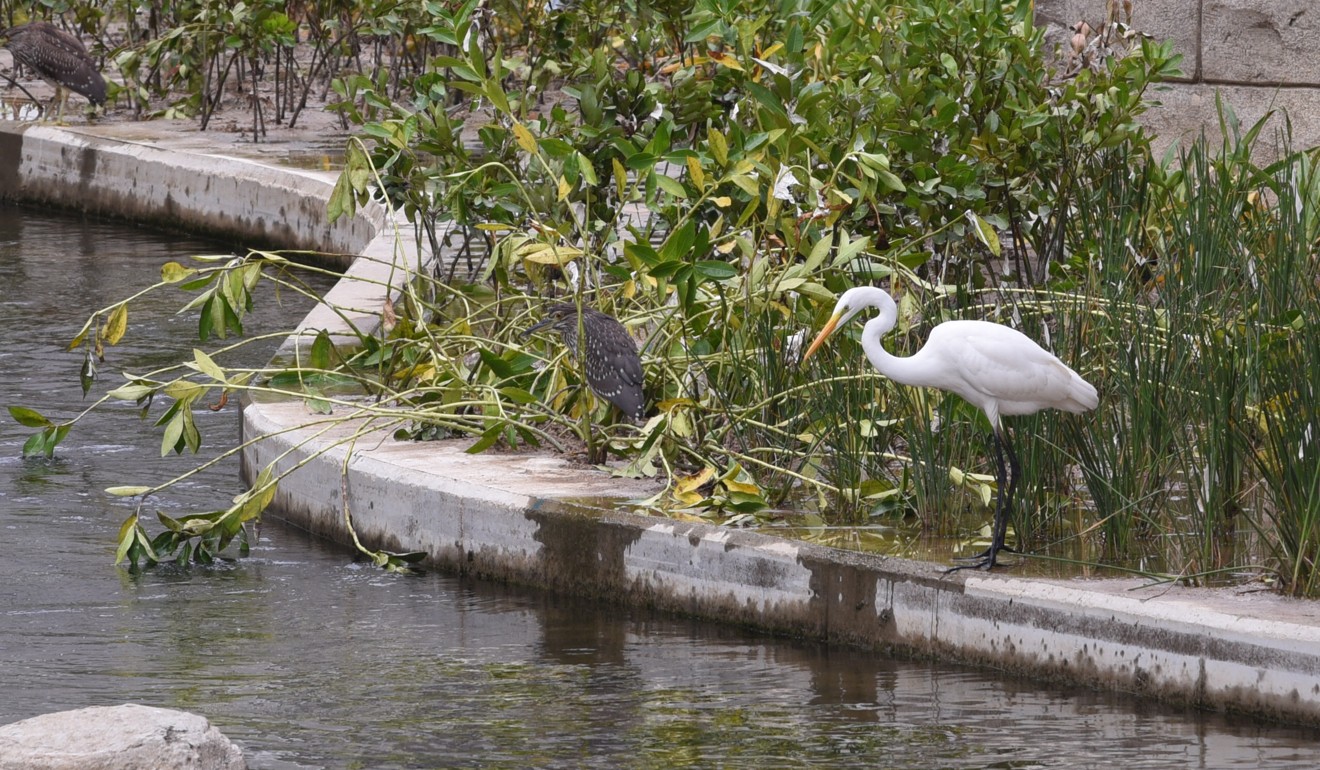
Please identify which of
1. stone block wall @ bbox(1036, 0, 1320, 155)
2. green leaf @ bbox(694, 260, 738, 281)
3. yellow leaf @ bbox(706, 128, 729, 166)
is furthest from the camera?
stone block wall @ bbox(1036, 0, 1320, 155)

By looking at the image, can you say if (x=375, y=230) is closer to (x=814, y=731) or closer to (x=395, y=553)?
(x=395, y=553)

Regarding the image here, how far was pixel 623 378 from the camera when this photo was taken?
6562mm

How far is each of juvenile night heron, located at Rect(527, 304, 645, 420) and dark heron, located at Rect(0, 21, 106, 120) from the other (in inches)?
374

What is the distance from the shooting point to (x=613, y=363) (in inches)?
260

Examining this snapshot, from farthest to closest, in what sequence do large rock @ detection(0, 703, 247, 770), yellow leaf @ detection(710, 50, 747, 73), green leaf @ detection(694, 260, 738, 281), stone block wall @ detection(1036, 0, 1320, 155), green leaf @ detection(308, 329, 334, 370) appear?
stone block wall @ detection(1036, 0, 1320, 155) < yellow leaf @ detection(710, 50, 747, 73) < green leaf @ detection(308, 329, 334, 370) < green leaf @ detection(694, 260, 738, 281) < large rock @ detection(0, 703, 247, 770)

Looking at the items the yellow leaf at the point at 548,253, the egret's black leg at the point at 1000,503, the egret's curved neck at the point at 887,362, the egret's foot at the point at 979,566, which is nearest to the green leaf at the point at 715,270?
the yellow leaf at the point at 548,253

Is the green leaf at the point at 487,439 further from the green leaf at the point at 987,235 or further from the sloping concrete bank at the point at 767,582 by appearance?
the green leaf at the point at 987,235

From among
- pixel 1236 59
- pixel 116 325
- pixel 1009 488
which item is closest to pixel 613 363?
pixel 1009 488

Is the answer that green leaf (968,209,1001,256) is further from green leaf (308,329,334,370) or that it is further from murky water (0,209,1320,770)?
green leaf (308,329,334,370)

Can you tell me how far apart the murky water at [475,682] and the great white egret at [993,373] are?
0.61 meters

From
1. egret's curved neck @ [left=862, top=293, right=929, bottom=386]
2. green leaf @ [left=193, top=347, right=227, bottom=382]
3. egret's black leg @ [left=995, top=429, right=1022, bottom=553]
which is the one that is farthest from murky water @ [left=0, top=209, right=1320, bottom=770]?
egret's curved neck @ [left=862, top=293, right=929, bottom=386]

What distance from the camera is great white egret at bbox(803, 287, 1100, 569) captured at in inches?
215

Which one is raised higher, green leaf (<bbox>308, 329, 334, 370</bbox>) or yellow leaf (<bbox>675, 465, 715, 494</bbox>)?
green leaf (<bbox>308, 329, 334, 370</bbox>)

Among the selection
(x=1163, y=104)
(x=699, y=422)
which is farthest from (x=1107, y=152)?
(x=699, y=422)
